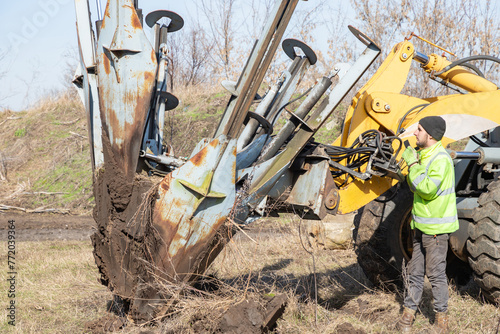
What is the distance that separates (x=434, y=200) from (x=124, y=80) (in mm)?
2933

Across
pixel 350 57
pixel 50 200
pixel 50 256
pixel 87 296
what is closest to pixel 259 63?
pixel 87 296

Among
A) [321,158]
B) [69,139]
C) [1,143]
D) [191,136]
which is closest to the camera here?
[321,158]

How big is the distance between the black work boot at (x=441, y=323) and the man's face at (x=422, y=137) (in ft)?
5.11

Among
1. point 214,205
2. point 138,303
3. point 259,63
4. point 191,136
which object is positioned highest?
point 259,63

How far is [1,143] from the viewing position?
1888 cm

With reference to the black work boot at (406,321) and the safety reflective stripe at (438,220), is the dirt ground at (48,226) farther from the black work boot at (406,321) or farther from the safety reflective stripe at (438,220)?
the safety reflective stripe at (438,220)

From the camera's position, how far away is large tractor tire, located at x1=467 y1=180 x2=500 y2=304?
4656 millimetres

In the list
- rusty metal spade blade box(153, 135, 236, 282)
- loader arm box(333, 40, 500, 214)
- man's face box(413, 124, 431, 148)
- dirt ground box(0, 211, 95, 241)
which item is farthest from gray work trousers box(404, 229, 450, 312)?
dirt ground box(0, 211, 95, 241)

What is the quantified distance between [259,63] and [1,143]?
18.0 m

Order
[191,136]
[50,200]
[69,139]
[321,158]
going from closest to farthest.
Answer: [321,158]
[50,200]
[191,136]
[69,139]

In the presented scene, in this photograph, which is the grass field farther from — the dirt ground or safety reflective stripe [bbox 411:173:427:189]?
the dirt ground

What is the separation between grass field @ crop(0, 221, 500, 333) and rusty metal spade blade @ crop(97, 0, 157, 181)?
1.19 metres

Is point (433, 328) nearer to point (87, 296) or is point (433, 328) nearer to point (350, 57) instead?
point (87, 296)

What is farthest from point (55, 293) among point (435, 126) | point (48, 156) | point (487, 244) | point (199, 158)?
point (48, 156)
